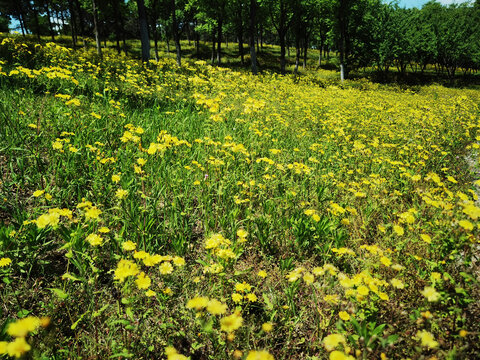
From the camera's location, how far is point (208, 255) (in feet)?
7.36

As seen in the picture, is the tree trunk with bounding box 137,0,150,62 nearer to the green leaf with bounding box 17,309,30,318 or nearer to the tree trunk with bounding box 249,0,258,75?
the tree trunk with bounding box 249,0,258,75

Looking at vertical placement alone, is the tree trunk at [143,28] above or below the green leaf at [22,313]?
above

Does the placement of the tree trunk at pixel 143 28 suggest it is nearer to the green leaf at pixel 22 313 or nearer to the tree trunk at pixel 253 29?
the tree trunk at pixel 253 29

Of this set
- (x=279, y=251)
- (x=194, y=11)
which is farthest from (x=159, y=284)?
(x=194, y=11)

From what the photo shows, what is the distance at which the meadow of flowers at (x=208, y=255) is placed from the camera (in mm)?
1846

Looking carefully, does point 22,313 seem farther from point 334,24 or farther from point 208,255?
point 334,24

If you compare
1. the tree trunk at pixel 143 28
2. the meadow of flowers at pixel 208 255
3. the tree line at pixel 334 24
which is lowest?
the meadow of flowers at pixel 208 255

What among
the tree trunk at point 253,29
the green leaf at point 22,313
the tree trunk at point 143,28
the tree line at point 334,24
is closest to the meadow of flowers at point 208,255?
the green leaf at point 22,313

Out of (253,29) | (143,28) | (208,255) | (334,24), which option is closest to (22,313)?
(208,255)

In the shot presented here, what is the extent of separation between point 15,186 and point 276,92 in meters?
9.37

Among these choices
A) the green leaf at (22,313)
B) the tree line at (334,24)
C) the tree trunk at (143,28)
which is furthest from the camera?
the tree line at (334,24)

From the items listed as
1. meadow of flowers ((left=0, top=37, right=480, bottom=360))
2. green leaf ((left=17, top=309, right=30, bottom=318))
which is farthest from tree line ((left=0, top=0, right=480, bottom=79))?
green leaf ((left=17, top=309, right=30, bottom=318))

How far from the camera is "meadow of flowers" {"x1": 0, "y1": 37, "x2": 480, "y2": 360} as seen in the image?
1.85 meters

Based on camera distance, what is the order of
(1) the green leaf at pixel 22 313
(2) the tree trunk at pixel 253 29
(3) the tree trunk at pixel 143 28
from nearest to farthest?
(1) the green leaf at pixel 22 313
(3) the tree trunk at pixel 143 28
(2) the tree trunk at pixel 253 29
